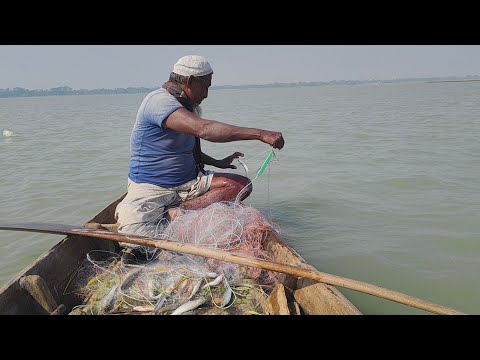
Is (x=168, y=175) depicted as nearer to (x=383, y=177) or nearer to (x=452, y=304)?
(x=452, y=304)

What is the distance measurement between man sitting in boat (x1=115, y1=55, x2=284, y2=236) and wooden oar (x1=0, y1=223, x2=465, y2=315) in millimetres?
581

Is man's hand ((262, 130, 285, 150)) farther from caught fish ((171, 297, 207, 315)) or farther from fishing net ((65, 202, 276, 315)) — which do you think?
caught fish ((171, 297, 207, 315))

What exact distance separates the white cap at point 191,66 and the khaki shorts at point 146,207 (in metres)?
1.32

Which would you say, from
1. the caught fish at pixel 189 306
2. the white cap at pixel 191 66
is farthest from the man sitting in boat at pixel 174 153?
the caught fish at pixel 189 306

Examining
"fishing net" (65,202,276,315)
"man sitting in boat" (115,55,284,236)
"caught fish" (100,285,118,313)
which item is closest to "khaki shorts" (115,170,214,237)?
"man sitting in boat" (115,55,284,236)

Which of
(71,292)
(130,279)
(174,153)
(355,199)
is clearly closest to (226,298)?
(130,279)

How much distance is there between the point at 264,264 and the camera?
3029mm

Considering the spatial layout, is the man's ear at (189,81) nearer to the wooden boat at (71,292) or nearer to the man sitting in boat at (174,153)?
the man sitting in boat at (174,153)

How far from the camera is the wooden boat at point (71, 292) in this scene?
291cm

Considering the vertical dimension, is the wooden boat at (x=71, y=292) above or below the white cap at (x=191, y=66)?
below

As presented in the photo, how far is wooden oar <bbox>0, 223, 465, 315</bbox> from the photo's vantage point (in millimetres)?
2639

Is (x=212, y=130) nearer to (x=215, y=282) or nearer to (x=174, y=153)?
(x=174, y=153)

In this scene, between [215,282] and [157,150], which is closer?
[215,282]

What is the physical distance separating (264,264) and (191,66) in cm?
218
